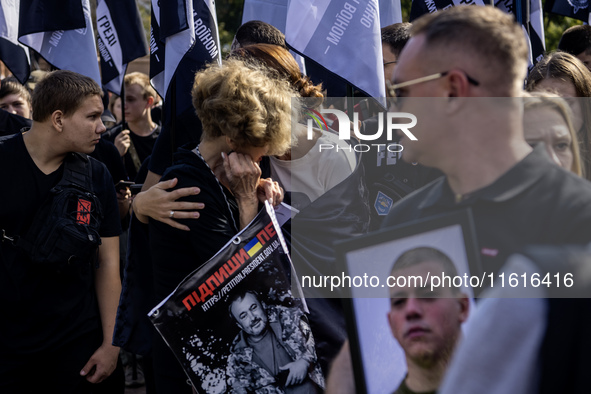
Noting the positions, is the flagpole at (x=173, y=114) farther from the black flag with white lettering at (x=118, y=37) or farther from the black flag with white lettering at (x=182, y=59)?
the black flag with white lettering at (x=118, y=37)

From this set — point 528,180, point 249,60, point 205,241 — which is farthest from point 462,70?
point 249,60

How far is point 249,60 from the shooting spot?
2902 mm

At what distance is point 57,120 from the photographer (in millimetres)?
3619

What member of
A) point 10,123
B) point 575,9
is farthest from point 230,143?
point 575,9

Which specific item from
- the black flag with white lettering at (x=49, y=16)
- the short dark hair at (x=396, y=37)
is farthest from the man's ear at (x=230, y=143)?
the black flag with white lettering at (x=49, y=16)

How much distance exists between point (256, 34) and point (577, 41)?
2.44 metres

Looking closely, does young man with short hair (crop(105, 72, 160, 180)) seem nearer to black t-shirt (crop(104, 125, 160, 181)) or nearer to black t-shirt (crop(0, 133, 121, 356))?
black t-shirt (crop(104, 125, 160, 181))

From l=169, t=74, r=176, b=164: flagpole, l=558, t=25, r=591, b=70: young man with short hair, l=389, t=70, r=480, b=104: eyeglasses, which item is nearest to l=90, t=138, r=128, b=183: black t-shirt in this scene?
l=169, t=74, r=176, b=164: flagpole

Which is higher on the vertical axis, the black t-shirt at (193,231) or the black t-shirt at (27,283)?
the black t-shirt at (193,231)

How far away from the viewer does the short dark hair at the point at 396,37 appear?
4152 millimetres

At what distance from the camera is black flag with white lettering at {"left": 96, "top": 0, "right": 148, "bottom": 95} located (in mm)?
6035

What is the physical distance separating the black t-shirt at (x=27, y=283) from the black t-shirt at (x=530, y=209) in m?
2.61

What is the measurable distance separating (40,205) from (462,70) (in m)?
2.65

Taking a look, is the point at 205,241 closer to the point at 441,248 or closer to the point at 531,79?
the point at 441,248
